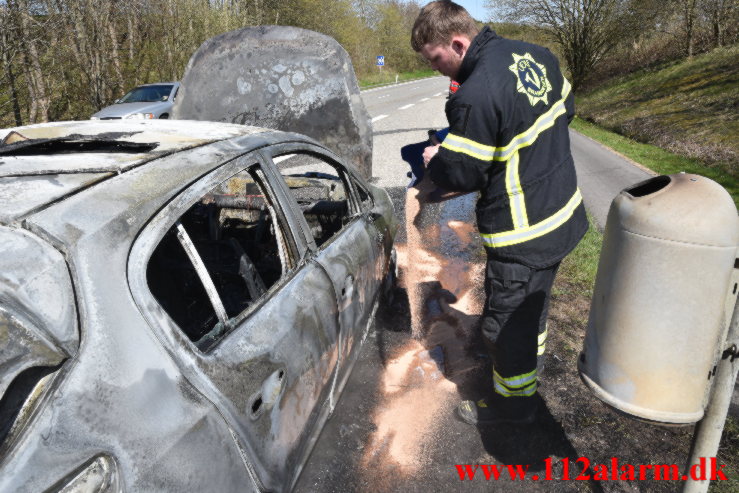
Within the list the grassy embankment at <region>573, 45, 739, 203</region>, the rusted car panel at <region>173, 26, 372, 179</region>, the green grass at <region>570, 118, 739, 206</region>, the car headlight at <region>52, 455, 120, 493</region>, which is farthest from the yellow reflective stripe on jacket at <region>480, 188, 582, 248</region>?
the grassy embankment at <region>573, 45, 739, 203</region>

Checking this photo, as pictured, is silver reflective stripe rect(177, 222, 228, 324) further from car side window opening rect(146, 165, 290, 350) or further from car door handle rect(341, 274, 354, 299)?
car door handle rect(341, 274, 354, 299)

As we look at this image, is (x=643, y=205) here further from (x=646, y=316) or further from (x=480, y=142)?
(x=480, y=142)

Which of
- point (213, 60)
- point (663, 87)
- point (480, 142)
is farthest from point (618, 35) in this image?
point (480, 142)

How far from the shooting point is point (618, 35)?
21422 mm

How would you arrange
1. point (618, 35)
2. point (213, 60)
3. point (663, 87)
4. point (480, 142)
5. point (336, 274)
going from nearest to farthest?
point (480, 142) → point (336, 274) → point (213, 60) → point (663, 87) → point (618, 35)

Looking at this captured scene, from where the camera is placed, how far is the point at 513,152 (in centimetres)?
212

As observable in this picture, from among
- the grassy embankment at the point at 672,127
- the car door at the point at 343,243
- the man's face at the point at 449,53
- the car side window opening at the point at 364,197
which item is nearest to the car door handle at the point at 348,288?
the car door at the point at 343,243

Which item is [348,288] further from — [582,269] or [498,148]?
[582,269]

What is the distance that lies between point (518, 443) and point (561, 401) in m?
0.45

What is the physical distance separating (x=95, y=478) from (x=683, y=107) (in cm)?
1527

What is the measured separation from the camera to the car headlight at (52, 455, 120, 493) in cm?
103

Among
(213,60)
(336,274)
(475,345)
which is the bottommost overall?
(475,345)

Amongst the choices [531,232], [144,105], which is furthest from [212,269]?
[144,105]

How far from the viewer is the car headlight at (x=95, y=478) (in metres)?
1.03
